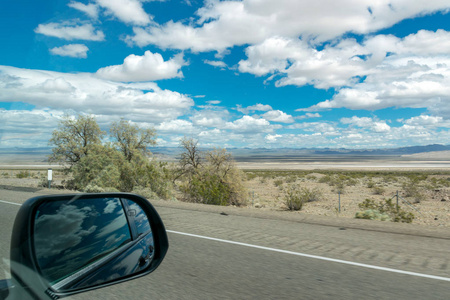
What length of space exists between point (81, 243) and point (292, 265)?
406 centimetres

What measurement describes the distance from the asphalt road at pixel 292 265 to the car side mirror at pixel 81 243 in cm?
150

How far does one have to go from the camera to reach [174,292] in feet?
14.7

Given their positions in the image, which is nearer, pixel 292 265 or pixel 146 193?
pixel 292 265

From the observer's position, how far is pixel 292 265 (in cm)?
568

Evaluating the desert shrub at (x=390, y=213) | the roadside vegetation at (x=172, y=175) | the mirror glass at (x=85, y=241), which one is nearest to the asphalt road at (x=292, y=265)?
the mirror glass at (x=85, y=241)

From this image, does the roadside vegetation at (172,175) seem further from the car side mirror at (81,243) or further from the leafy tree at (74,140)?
the car side mirror at (81,243)

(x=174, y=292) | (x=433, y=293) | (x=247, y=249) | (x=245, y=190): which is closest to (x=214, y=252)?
(x=247, y=249)

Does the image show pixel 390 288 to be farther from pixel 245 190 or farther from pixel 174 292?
pixel 245 190

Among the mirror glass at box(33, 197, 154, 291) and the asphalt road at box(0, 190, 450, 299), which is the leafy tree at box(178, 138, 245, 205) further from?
the mirror glass at box(33, 197, 154, 291)

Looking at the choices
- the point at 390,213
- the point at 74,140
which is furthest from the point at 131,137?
the point at 390,213

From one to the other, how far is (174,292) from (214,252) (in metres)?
2.11

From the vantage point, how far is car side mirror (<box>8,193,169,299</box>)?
1.81 metres

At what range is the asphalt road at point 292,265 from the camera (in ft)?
14.6

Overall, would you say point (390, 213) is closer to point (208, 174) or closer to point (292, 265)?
point (208, 174)
